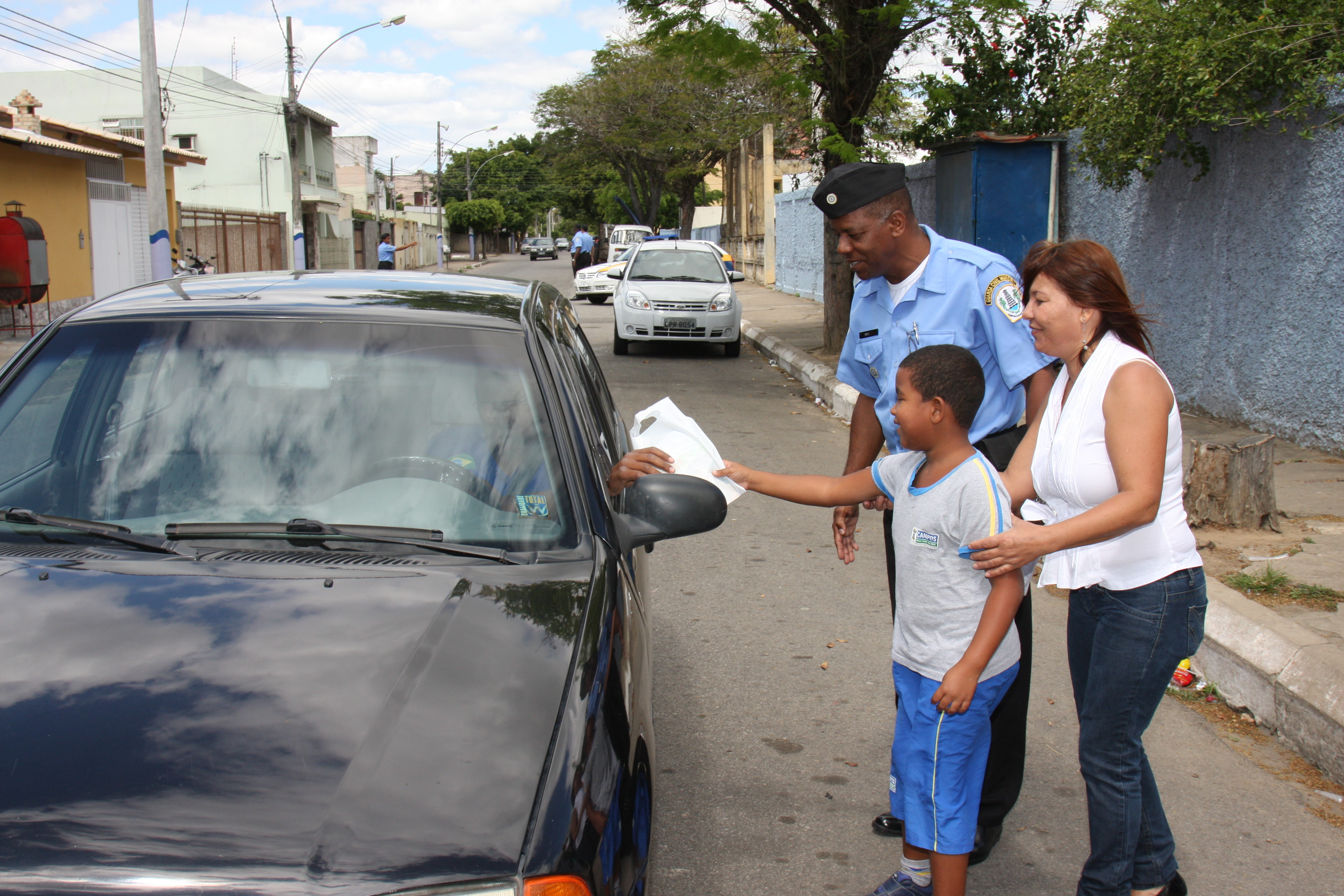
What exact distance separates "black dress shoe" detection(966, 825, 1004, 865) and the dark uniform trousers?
1 centimetres

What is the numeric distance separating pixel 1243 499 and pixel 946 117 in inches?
352

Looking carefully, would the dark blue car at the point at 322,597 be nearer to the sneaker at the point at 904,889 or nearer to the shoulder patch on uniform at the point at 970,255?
the sneaker at the point at 904,889

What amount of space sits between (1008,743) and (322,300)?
2.24m

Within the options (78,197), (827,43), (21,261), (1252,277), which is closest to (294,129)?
(78,197)

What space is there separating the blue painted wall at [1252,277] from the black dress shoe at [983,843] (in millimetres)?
4283

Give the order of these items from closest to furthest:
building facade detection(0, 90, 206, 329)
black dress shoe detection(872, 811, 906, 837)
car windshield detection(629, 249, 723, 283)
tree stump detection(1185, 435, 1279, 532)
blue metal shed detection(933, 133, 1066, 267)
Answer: black dress shoe detection(872, 811, 906, 837)
tree stump detection(1185, 435, 1279, 532)
blue metal shed detection(933, 133, 1066, 267)
car windshield detection(629, 249, 723, 283)
building facade detection(0, 90, 206, 329)

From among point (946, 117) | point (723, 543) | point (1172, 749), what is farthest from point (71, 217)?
point (1172, 749)

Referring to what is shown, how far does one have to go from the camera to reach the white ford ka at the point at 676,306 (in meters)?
14.9

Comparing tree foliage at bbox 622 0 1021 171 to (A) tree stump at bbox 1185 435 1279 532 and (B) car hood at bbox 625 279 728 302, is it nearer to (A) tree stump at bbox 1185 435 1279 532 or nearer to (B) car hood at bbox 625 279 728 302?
(B) car hood at bbox 625 279 728 302

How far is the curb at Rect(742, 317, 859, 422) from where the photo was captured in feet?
35.3

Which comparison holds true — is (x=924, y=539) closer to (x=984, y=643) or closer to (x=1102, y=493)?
(x=984, y=643)

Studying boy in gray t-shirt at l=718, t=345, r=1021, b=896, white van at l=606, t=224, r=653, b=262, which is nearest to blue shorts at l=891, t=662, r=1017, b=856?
boy in gray t-shirt at l=718, t=345, r=1021, b=896

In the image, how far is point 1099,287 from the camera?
2.45 meters

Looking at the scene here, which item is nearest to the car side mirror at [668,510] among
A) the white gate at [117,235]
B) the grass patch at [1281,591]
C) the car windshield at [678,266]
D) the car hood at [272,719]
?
the car hood at [272,719]
